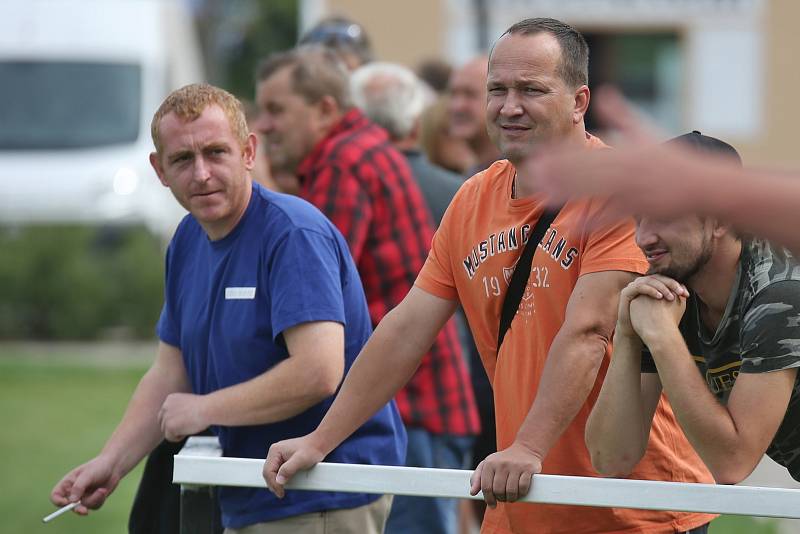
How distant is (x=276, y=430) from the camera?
398cm

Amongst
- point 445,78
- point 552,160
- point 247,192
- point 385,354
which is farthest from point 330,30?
point 552,160

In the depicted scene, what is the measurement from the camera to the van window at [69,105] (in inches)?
623

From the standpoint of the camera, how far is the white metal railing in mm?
2820

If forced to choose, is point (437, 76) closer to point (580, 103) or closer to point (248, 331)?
point (248, 331)

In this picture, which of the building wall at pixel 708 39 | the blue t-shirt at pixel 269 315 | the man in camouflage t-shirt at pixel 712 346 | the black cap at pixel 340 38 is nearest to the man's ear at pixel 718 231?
the man in camouflage t-shirt at pixel 712 346

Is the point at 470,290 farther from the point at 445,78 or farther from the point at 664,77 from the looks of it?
the point at 664,77

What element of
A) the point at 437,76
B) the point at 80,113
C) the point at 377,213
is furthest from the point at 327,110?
the point at 80,113

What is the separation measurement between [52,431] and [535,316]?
7900 mm

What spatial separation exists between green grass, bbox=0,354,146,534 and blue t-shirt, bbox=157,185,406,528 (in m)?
3.82

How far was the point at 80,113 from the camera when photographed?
16.0 m

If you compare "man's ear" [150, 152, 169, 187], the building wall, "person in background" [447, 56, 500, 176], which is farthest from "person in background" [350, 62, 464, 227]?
the building wall

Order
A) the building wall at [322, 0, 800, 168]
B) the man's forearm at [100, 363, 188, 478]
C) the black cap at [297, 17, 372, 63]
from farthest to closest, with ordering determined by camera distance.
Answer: the building wall at [322, 0, 800, 168] < the black cap at [297, 17, 372, 63] < the man's forearm at [100, 363, 188, 478]

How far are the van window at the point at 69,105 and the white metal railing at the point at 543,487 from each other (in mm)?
12764

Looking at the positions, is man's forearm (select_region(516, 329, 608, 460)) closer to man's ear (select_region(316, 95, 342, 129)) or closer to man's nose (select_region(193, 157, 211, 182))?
man's nose (select_region(193, 157, 211, 182))
